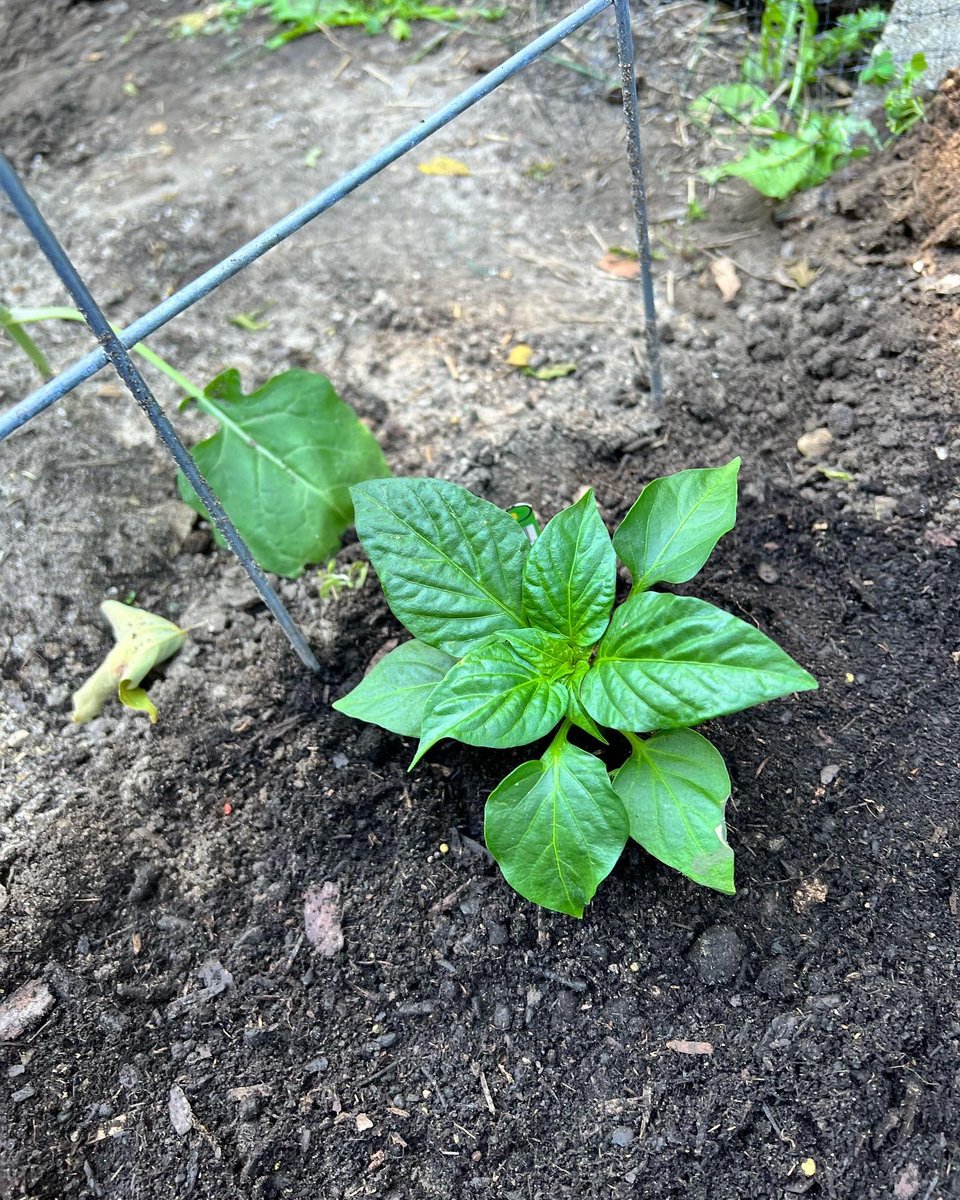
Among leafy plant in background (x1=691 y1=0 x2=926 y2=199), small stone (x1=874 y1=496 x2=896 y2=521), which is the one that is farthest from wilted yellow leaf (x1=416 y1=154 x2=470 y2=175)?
small stone (x1=874 y1=496 x2=896 y2=521)

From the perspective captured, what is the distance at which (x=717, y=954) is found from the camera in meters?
1.37

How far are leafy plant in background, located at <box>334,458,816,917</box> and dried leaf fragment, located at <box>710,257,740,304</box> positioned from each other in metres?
1.01

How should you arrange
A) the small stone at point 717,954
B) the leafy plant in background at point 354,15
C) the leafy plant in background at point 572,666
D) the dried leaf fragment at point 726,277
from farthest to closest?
1. the leafy plant in background at point 354,15
2. the dried leaf fragment at point 726,277
3. the small stone at point 717,954
4. the leafy plant in background at point 572,666

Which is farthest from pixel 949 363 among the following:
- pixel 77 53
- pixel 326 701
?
pixel 77 53

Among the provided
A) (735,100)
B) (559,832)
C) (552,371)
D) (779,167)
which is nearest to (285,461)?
(552,371)

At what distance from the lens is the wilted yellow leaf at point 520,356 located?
7.13ft

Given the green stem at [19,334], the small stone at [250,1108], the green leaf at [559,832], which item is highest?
the green stem at [19,334]

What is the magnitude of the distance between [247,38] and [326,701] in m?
2.78

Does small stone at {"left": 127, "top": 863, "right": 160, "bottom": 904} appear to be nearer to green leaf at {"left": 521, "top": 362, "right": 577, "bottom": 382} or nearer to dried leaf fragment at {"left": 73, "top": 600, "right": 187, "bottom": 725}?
dried leaf fragment at {"left": 73, "top": 600, "right": 187, "bottom": 725}

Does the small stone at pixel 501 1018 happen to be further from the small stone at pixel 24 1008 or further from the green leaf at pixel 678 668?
the small stone at pixel 24 1008

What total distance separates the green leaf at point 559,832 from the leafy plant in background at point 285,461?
2.39 ft

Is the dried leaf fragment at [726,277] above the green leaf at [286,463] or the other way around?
the other way around

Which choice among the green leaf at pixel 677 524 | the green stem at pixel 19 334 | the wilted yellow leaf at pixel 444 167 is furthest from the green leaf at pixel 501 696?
the wilted yellow leaf at pixel 444 167

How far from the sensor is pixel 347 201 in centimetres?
266
